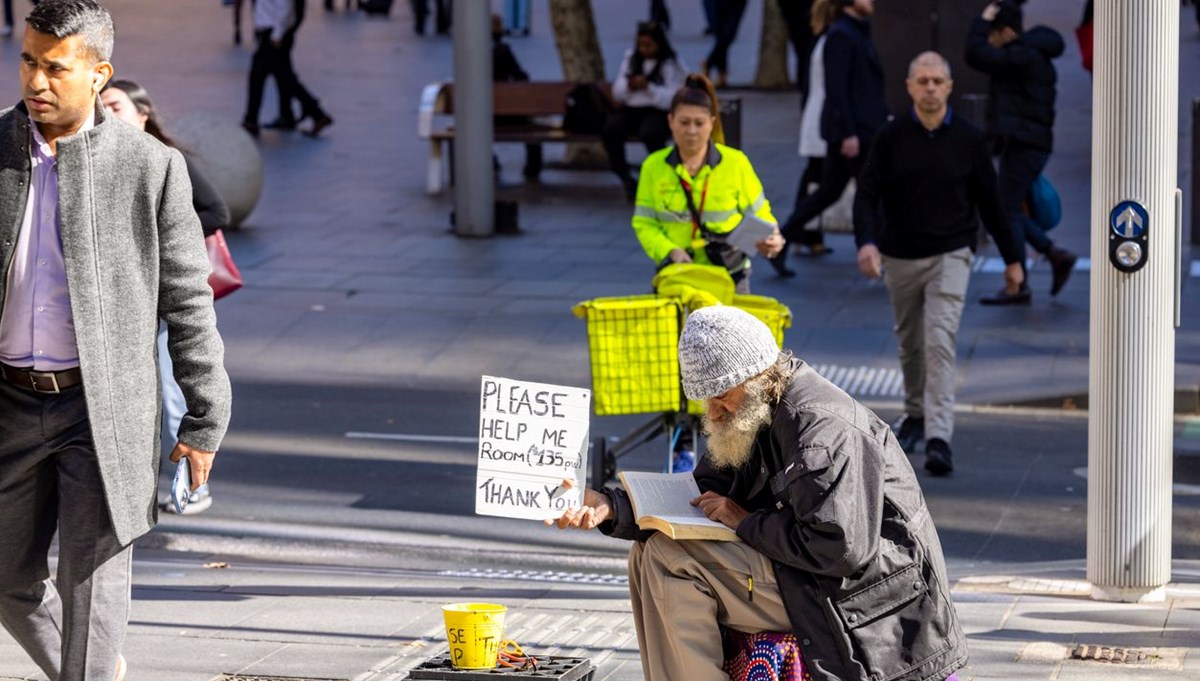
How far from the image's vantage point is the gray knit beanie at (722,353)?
4590 millimetres

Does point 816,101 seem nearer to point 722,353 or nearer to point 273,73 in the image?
point 273,73

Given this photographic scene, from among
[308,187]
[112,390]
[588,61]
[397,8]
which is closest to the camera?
[112,390]

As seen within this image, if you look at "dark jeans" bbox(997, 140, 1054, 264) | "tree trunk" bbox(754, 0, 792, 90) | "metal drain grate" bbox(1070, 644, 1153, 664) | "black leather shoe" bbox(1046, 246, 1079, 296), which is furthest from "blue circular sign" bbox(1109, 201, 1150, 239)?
"tree trunk" bbox(754, 0, 792, 90)

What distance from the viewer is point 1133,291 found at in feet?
21.2

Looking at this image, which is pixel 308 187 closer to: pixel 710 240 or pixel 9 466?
pixel 710 240

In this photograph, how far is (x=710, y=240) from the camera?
27.0ft

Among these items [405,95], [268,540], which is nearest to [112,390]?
[268,540]

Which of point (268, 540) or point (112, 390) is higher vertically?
point (112, 390)

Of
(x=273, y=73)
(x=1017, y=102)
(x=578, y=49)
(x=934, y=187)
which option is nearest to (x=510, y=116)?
(x=578, y=49)

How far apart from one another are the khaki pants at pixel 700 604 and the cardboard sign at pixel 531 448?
0.31 metres

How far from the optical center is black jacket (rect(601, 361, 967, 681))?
175 inches

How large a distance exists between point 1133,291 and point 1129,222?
231 millimetres

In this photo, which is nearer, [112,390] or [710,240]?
[112,390]

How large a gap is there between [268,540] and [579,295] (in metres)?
5.56
